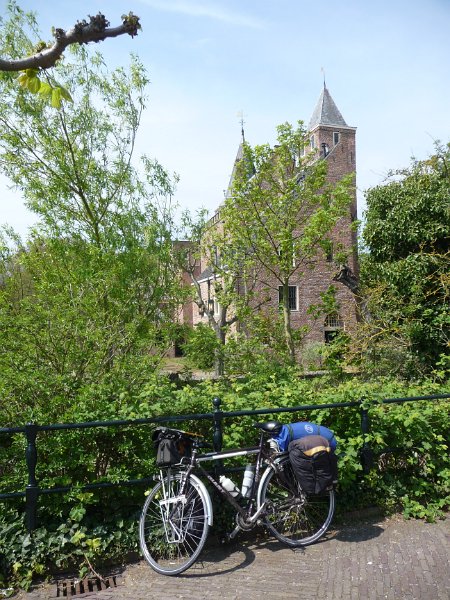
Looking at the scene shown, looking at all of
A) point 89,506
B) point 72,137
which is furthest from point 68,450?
point 72,137

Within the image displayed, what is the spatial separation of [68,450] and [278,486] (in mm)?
1823

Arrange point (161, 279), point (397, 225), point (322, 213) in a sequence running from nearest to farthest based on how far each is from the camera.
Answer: point (161, 279), point (322, 213), point (397, 225)

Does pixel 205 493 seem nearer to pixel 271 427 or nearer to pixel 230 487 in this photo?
pixel 230 487

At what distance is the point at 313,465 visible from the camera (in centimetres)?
443

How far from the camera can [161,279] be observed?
10.4 m

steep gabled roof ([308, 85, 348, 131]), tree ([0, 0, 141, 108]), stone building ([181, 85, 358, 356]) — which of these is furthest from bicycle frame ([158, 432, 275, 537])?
steep gabled roof ([308, 85, 348, 131])

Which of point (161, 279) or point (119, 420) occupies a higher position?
point (161, 279)

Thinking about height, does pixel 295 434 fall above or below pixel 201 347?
below

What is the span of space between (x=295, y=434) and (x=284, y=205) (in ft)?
33.7

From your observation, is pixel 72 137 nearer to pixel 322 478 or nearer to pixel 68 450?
pixel 68 450

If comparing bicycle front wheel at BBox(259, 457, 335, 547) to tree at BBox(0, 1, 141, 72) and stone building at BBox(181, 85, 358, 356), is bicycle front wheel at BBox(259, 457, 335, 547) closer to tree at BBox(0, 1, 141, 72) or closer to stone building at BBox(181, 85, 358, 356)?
tree at BBox(0, 1, 141, 72)

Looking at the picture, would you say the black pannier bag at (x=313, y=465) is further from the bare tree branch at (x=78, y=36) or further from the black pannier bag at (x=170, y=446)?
the bare tree branch at (x=78, y=36)

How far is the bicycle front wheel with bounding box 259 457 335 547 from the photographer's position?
4.57 meters

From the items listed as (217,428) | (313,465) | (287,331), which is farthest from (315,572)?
(287,331)
